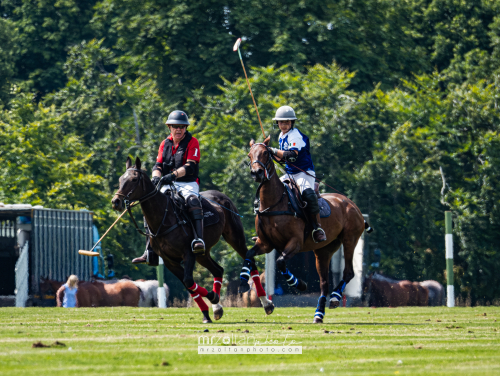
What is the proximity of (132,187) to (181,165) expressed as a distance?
1267 mm

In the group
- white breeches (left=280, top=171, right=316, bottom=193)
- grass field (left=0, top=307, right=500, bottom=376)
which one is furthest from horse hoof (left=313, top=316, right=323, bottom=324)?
white breeches (left=280, top=171, right=316, bottom=193)

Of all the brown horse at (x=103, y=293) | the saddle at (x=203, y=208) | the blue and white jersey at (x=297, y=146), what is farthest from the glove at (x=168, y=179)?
the brown horse at (x=103, y=293)

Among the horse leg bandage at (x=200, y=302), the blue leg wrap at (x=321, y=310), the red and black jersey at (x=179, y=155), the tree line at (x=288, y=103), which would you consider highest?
the tree line at (x=288, y=103)

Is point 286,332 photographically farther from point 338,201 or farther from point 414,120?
point 414,120

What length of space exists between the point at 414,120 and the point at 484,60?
4.82 meters

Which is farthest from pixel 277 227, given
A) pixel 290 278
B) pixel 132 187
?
pixel 132 187

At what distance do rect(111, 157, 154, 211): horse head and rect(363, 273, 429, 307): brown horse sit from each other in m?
14.8

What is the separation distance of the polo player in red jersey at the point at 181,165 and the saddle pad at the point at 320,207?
1.41m

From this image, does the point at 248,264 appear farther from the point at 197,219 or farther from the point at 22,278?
the point at 22,278

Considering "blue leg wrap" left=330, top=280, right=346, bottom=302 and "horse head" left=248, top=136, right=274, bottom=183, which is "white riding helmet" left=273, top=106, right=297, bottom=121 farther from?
"blue leg wrap" left=330, top=280, right=346, bottom=302

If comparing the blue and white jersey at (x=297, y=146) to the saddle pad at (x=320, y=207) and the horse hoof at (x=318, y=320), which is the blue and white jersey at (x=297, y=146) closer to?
the saddle pad at (x=320, y=207)

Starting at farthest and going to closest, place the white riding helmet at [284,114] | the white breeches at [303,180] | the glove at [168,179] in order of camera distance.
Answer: the white breeches at [303,180]
the white riding helmet at [284,114]
the glove at [168,179]

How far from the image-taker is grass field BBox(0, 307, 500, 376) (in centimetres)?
792

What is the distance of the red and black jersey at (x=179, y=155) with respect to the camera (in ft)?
44.9
